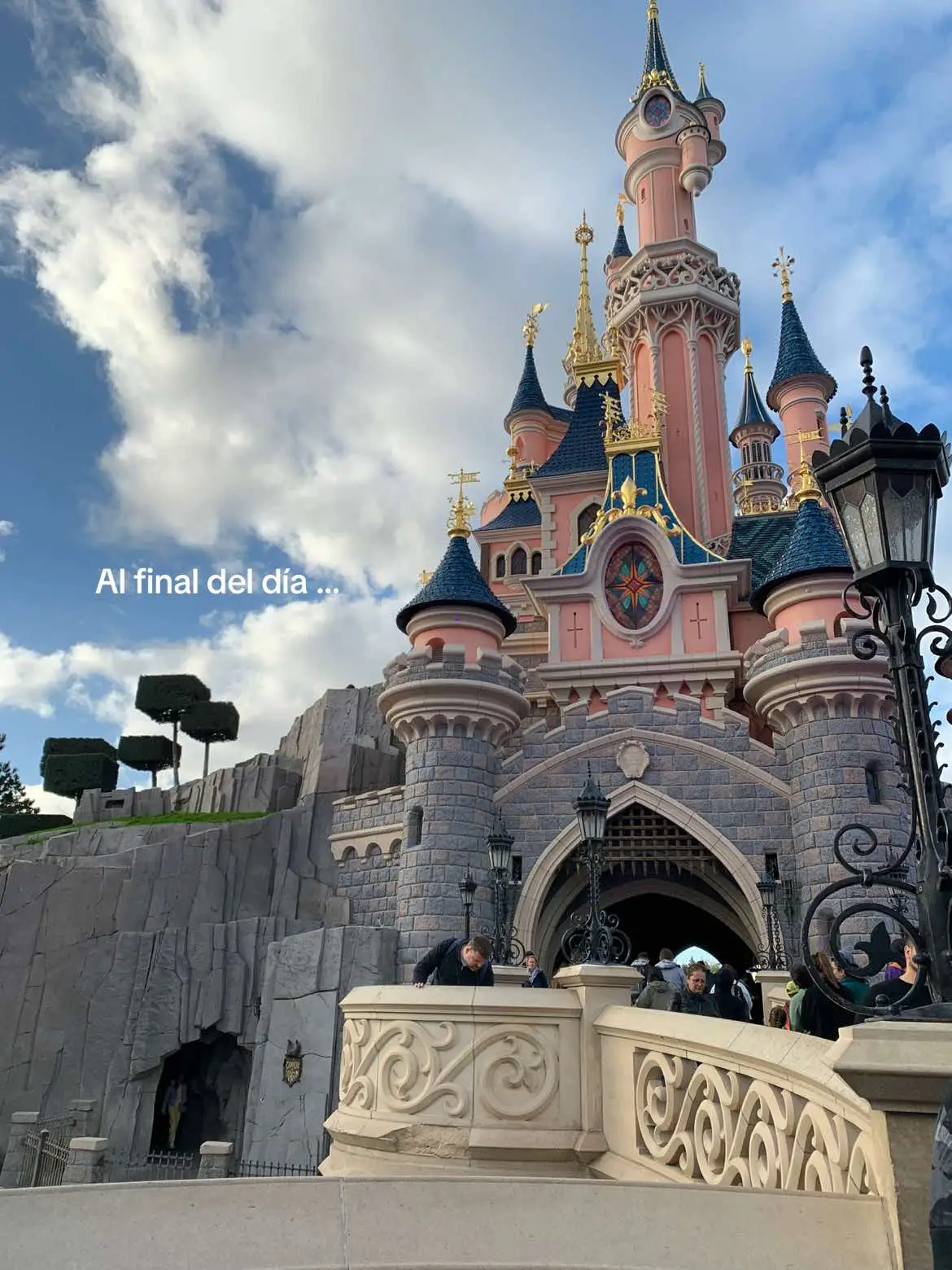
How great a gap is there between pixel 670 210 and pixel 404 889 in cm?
1938

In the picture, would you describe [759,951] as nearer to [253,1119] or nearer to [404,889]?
[404,889]

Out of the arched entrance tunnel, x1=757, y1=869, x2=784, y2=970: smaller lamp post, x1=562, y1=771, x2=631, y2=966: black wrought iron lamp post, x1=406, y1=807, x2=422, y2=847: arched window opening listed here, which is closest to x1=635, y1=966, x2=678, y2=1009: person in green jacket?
x1=562, y1=771, x2=631, y2=966: black wrought iron lamp post

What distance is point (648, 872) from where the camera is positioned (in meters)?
18.3

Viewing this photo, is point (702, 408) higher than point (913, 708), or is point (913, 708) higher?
point (702, 408)

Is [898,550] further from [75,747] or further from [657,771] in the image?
[75,747]

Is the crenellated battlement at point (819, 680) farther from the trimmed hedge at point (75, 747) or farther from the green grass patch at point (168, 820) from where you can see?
the trimmed hedge at point (75, 747)

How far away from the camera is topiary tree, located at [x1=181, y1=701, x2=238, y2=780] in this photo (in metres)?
32.3

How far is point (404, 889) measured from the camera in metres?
15.8

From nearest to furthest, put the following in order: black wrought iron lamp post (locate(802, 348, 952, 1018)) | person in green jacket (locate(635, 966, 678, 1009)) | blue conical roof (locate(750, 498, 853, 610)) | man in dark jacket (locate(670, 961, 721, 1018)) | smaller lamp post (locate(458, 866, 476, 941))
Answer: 1. black wrought iron lamp post (locate(802, 348, 952, 1018))
2. man in dark jacket (locate(670, 961, 721, 1018))
3. person in green jacket (locate(635, 966, 678, 1009))
4. smaller lamp post (locate(458, 866, 476, 941))
5. blue conical roof (locate(750, 498, 853, 610))

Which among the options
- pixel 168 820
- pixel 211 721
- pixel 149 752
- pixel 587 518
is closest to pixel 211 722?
pixel 211 721

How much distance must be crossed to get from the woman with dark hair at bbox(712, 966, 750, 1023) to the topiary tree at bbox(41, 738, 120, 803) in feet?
89.4

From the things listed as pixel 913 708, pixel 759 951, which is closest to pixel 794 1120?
pixel 913 708

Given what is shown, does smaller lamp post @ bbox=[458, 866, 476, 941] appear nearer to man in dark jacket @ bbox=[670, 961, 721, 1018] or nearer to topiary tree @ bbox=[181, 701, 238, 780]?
man in dark jacket @ bbox=[670, 961, 721, 1018]

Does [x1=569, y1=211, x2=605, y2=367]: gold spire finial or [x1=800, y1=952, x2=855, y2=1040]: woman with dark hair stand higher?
[x1=569, y1=211, x2=605, y2=367]: gold spire finial
